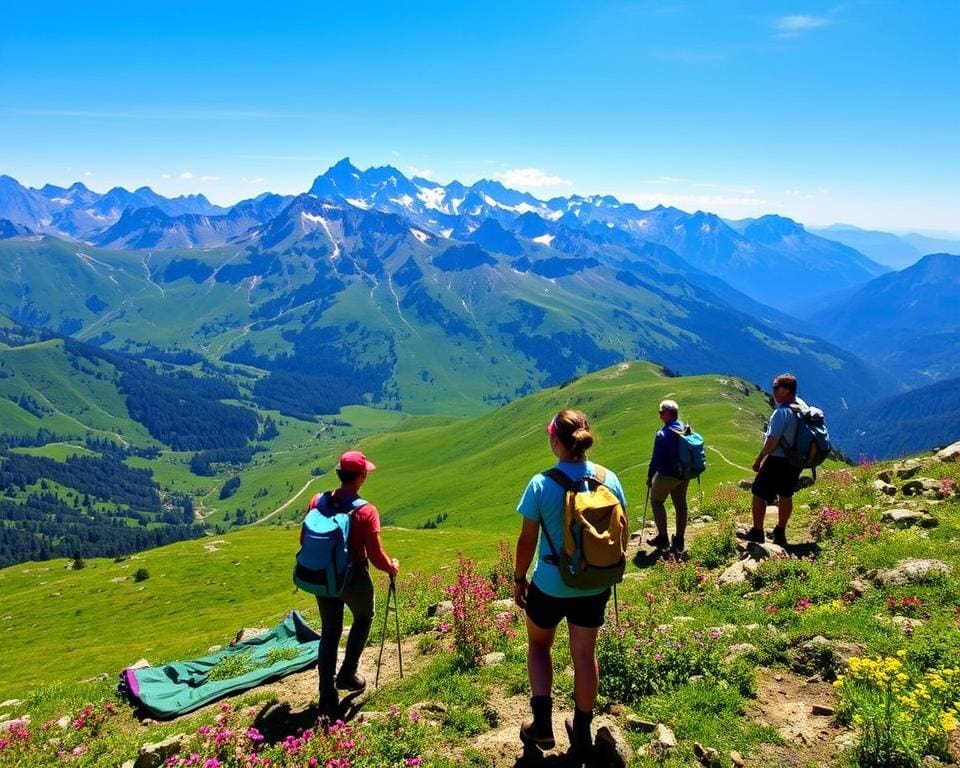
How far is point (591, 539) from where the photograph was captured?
768 cm

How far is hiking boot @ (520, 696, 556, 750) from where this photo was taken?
28.0 ft

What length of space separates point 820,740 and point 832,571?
6528 millimetres

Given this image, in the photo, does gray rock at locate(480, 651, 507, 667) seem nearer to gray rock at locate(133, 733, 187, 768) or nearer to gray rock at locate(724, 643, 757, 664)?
gray rock at locate(724, 643, 757, 664)

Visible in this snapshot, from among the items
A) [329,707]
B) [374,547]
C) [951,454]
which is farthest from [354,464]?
[951,454]

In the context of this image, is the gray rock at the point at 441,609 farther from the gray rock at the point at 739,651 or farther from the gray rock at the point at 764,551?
the gray rock at the point at 764,551

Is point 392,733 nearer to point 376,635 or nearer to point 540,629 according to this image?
point 540,629

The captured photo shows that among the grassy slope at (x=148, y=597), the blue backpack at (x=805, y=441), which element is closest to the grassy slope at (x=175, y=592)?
the grassy slope at (x=148, y=597)

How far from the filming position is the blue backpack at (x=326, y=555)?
406 inches

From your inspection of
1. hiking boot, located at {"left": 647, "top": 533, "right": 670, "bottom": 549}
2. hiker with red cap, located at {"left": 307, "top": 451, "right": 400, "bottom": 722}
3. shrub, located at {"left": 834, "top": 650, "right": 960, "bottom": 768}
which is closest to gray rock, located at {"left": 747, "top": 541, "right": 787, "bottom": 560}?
hiking boot, located at {"left": 647, "top": 533, "right": 670, "bottom": 549}

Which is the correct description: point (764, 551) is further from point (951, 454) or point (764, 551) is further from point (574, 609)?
point (951, 454)

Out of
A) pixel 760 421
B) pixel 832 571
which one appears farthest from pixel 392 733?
pixel 760 421

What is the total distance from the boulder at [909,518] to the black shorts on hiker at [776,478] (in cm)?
315

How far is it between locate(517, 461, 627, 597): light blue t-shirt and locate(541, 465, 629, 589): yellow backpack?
13cm

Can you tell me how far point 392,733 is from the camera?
31.4 feet
